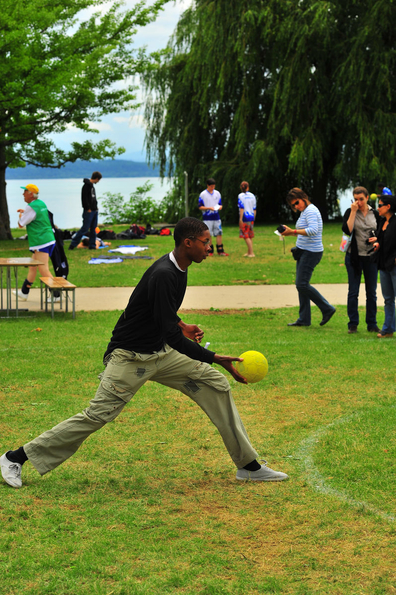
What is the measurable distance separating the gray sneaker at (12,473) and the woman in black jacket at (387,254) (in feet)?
20.0

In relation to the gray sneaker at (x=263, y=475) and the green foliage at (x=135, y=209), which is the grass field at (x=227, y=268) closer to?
the gray sneaker at (x=263, y=475)

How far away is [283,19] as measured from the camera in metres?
27.8

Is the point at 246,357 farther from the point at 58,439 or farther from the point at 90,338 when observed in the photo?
the point at 90,338

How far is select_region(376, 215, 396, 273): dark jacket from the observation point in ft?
30.7

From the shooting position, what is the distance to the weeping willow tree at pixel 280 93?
26.6 meters

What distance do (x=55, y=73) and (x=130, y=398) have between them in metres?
18.5

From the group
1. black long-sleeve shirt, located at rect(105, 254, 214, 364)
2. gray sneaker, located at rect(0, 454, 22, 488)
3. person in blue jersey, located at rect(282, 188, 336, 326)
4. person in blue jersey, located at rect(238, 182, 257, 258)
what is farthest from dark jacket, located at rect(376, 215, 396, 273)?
person in blue jersey, located at rect(238, 182, 257, 258)

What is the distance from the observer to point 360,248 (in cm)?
980

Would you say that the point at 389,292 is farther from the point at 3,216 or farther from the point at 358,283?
the point at 3,216

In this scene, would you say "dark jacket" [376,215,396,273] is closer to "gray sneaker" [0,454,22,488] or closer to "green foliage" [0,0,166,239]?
"gray sneaker" [0,454,22,488]

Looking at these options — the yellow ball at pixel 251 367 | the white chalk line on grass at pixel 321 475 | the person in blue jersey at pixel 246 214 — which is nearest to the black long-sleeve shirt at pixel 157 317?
the yellow ball at pixel 251 367

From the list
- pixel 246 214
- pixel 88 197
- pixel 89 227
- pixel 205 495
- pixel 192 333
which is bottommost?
pixel 205 495

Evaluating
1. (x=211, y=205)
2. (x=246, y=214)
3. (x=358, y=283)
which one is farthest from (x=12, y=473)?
(x=211, y=205)

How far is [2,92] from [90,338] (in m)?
14.0
